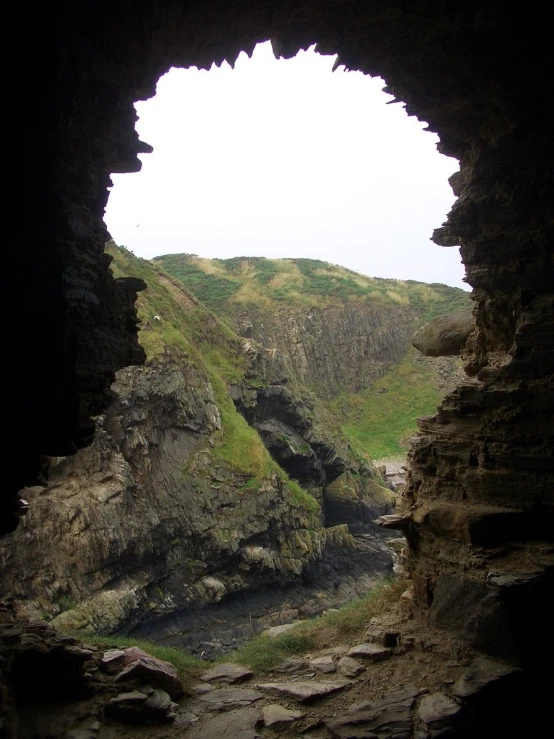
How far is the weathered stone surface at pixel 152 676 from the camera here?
25.3ft

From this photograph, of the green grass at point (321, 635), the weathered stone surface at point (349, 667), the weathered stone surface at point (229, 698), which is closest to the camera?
the weathered stone surface at point (229, 698)

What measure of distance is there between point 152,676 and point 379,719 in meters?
3.28

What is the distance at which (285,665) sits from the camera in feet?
29.0

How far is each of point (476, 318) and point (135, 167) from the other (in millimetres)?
6283

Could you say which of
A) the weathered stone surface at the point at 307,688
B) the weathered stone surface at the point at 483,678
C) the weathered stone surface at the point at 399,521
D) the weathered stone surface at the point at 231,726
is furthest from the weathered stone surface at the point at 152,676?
the weathered stone surface at the point at 399,521

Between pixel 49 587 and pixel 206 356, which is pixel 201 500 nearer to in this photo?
pixel 49 587

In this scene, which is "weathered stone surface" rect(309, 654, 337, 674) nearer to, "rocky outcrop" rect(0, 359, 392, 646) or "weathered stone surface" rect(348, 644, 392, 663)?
"weathered stone surface" rect(348, 644, 392, 663)

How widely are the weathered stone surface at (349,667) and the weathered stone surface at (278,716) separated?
1166 millimetres

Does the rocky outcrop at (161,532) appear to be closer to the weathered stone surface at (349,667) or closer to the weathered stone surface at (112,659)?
the weathered stone surface at (112,659)

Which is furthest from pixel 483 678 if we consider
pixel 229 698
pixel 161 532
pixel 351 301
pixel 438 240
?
pixel 351 301

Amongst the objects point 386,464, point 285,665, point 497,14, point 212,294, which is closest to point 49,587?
point 285,665

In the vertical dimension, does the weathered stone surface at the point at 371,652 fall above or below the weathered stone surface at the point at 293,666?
above

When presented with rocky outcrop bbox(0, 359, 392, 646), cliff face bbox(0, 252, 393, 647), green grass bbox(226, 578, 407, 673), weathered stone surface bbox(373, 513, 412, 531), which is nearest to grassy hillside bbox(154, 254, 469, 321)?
cliff face bbox(0, 252, 393, 647)

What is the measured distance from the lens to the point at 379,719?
664cm
